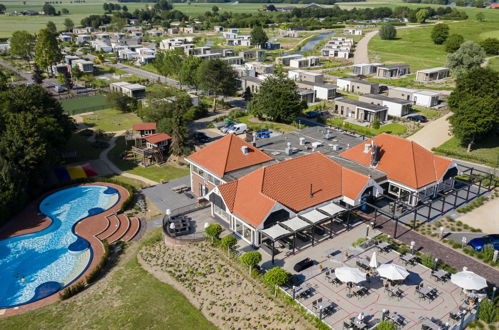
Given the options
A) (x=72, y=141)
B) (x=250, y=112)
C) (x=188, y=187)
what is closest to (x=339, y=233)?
(x=188, y=187)

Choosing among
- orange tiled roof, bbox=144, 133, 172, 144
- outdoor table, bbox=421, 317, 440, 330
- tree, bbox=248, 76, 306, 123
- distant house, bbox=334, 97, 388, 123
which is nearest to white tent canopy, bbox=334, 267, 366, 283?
outdoor table, bbox=421, 317, 440, 330

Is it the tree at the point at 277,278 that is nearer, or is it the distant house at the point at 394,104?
the tree at the point at 277,278

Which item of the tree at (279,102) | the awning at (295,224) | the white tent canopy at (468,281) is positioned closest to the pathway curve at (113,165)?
the awning at (295,224)

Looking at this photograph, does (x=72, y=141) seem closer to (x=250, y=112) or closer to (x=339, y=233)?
(x=250, y=112)

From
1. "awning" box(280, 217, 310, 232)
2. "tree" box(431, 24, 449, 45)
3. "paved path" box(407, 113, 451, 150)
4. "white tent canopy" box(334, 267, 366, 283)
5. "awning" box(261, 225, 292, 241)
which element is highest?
"tree" box(431, 24, 449, 45)

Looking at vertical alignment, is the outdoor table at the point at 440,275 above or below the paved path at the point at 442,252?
above

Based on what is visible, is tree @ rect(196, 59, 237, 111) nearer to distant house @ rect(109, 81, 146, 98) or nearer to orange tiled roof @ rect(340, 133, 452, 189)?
distant house @ rect(109, 81, 146, 98)

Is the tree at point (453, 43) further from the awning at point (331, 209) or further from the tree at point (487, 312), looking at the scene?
the tree at point (487, 312)
